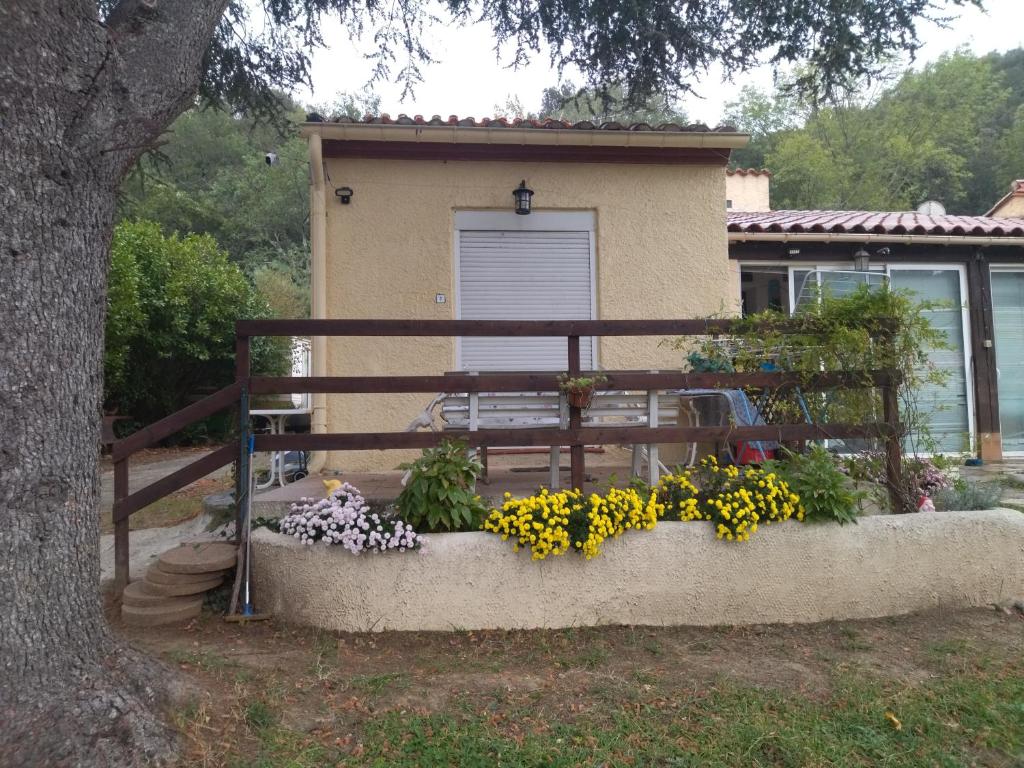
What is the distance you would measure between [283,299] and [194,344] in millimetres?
8942

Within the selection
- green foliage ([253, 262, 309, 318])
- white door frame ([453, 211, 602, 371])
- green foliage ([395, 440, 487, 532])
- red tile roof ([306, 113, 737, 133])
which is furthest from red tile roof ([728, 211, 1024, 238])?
green foliage ([253, 262, 309, 318])

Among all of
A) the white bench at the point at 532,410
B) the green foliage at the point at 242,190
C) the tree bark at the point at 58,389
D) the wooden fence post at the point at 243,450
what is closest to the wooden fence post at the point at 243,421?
the wooden fence post at the point at 243,450

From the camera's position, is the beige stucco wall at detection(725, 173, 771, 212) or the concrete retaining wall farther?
the beige stucco wall at detection(725, 173, 771, 212)

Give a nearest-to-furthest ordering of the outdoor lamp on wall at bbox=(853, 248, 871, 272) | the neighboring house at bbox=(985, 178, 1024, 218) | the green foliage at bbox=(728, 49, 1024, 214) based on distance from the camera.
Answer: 1. the outdoor lamp on wall at bbox=(853, 248, 871, 272)
2. the neighboring house at bbox=(985, 178, 1024, 218)
3. the green foliage at bbox=(728, 49, 1024, 214)

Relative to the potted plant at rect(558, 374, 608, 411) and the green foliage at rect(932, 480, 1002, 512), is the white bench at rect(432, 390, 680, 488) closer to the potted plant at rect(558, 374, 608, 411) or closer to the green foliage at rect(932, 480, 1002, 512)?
the potted plant at rect(558, 374, 608, 411)

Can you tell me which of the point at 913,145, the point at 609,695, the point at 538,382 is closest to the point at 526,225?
the point at 538,382

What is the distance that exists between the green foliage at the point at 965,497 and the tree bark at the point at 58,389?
4.51 meters

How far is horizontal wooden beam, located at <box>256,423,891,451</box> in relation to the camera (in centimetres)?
404

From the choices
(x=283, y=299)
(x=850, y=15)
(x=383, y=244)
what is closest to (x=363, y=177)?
(x=383, y=244)

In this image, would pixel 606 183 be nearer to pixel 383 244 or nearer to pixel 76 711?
pixel 383 244

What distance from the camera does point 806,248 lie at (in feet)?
26.6

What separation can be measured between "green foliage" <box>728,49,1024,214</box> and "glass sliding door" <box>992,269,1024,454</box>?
1632 centimetres

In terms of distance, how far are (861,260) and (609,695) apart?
23.1 ft

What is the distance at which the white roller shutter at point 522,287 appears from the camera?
21.9 feet
